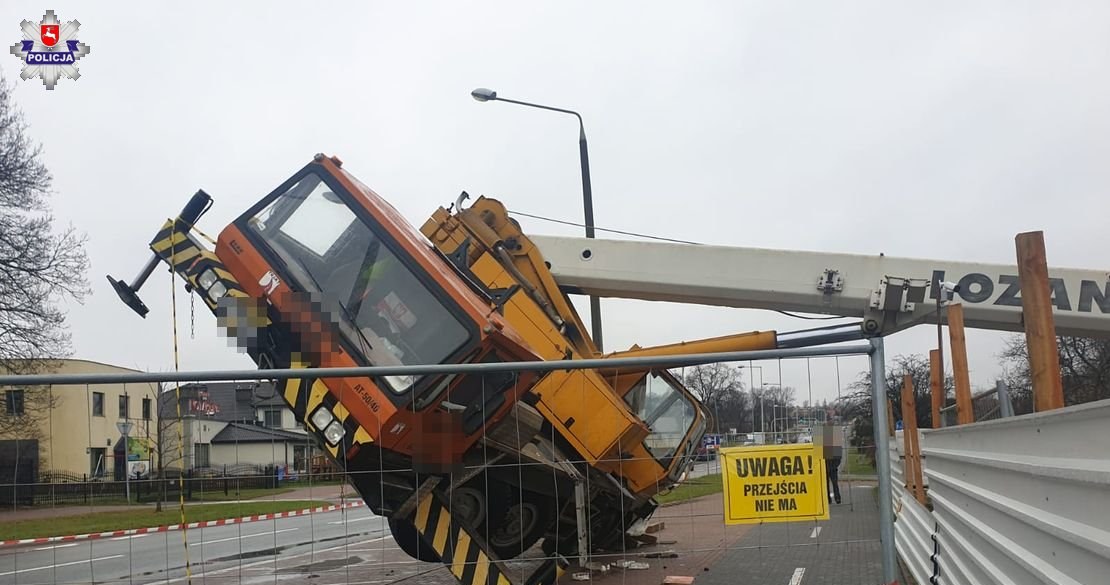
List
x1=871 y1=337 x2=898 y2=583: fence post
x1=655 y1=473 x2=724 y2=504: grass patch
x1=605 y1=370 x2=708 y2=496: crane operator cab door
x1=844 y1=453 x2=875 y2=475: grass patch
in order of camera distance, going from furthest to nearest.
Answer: x1=605 y1=370 x2=708 y2=496: crane operator cab door
x1=844 y1=453 x2=875 y2=475: grass patch
x1=655 y1=473 x2=724 y2=504: grass patch
x1=871 y1=337 x2=898 y2=583: fence post

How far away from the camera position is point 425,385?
5898 mm

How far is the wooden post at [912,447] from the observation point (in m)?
9.77

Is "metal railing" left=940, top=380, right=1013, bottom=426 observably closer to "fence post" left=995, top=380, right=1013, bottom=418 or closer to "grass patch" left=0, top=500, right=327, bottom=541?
"fence post" left=995, top=380, right=1013, bottom=418

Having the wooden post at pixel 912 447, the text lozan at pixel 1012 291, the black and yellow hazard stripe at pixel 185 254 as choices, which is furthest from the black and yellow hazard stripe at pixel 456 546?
the wooden post at pixel 912 447

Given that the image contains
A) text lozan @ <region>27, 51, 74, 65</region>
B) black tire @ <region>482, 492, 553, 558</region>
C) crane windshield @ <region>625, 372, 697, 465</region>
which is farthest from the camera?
text lozan @ <region>27, 51, 74, 65</region>

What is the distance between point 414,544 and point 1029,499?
3987 millimetres

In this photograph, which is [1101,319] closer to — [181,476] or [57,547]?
[181,476]

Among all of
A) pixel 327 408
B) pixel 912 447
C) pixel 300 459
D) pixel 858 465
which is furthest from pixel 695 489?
pixel 912 447

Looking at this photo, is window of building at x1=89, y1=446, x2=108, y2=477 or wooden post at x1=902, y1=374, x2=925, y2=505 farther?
wooden post at x1=902, y1=374, x2=925, y2=505

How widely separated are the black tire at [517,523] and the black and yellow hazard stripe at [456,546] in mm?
126

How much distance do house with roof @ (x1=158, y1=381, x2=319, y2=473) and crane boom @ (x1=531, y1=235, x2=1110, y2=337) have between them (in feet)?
15.6

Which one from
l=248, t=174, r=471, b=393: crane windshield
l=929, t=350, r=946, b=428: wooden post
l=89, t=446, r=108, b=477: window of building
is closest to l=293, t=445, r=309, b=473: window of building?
l=248, t=174, r=471, b=393: crane windshield

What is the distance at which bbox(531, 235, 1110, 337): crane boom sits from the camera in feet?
26.9

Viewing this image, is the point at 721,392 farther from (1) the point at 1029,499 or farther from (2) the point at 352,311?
(2) the point at 352,311
